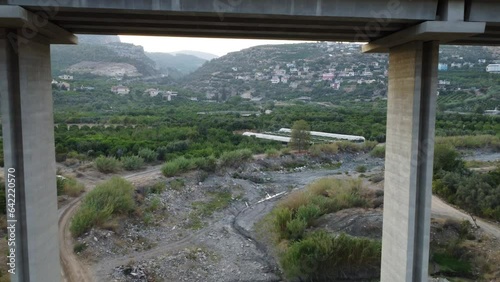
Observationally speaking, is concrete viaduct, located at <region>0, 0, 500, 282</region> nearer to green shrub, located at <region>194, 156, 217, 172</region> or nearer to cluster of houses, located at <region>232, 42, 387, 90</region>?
green shrub, located at <region>194, 156, 217, 172</region>

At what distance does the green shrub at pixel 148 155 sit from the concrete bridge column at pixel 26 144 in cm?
2107

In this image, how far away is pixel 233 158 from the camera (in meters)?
30.4

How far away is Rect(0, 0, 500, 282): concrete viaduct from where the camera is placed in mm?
7938

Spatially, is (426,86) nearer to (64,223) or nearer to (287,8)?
(287,8)

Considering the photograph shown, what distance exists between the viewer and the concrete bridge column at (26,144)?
8.10m

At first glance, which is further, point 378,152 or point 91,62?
point 91,62

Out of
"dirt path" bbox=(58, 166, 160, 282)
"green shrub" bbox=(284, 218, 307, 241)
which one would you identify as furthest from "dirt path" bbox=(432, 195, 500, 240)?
"dirt path" bbox=(58, 166, 160, 282)

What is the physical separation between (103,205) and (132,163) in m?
9.91

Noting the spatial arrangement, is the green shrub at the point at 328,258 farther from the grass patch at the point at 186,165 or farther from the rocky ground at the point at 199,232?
the grass patch at the point at 186,165

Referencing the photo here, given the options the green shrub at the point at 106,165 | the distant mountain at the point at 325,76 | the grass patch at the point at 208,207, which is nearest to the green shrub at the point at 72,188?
the green shrub at the point at 106,165

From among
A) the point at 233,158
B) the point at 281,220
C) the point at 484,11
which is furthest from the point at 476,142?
the point at 484,11

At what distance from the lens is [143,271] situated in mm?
14484

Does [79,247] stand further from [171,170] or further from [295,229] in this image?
[171,170]

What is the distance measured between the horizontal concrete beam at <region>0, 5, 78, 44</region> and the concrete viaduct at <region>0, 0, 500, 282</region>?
0.02 meters
